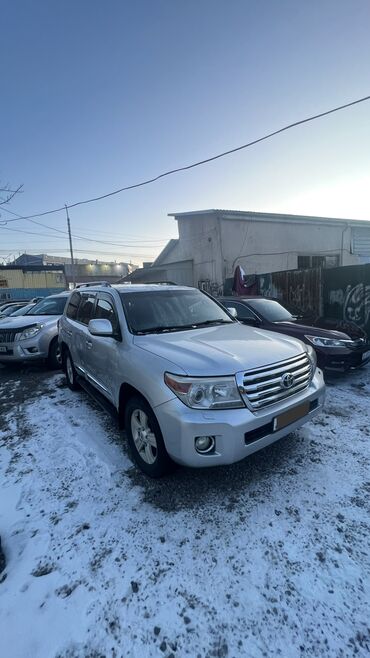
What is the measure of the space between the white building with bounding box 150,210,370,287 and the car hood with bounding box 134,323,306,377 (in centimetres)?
1231

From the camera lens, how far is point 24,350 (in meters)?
6.42

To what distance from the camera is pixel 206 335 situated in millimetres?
3037

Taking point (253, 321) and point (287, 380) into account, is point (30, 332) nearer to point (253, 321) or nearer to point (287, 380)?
point (253, 321)

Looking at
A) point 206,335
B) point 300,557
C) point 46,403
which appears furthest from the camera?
point 46,403

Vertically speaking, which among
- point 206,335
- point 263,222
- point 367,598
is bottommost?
point 367,598

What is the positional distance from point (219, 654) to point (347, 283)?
7.79m

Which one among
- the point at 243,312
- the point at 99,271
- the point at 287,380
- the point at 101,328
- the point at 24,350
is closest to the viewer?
the point at 287,380

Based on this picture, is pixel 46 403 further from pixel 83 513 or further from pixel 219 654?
pixel 219 654

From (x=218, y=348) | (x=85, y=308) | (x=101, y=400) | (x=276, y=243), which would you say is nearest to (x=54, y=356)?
(x=85, y=308)

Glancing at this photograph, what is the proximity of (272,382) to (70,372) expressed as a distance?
3.81m

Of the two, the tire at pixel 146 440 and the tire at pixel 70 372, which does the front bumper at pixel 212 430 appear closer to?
the tire at pixel 146 440

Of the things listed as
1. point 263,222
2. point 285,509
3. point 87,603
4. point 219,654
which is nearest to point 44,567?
point 87,603

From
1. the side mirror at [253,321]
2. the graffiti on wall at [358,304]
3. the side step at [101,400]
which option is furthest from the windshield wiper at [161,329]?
the graffiti on wall at [358,304]

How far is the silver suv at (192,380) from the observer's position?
2180mm
